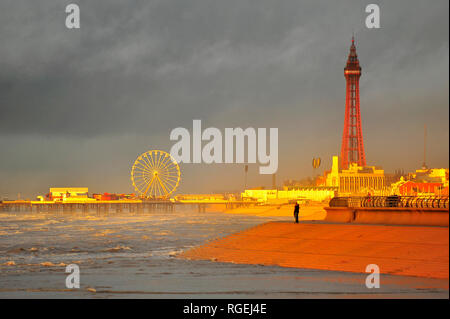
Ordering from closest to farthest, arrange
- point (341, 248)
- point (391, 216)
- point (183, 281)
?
point (183, 281)
point (341, 248)
point (391, 216)

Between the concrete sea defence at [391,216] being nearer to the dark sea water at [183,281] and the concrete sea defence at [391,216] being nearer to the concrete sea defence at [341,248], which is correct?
the concrete sea defence at [341,248]

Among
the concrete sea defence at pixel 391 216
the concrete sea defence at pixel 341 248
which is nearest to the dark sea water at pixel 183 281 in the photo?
the concrete sea defence at pixel 341 248

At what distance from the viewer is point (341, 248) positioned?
92.2 feet

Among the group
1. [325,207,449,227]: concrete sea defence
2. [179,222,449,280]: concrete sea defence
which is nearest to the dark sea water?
[179,222,449,280]: concrete sea defence

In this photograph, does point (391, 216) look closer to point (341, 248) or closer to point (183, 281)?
point (341, 248)

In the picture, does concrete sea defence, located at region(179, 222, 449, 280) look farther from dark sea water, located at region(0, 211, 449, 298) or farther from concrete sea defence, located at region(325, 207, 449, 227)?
concrete sea defence, located at region(325, 207, 449, 227)

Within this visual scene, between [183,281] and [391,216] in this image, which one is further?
[391,216]

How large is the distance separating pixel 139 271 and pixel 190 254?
22.9 feet

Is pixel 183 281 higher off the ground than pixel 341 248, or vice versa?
pixel 341 248

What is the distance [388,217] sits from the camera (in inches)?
1291

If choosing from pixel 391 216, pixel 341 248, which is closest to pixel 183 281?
pixel 341 248

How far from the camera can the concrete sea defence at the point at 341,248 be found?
79.7ft
